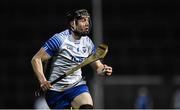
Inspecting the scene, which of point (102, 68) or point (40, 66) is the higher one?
point (40, 66)

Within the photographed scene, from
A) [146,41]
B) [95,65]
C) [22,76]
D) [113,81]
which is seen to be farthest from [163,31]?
[95,65]

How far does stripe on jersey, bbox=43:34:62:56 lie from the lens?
10375 mm

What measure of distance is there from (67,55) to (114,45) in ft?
51.3

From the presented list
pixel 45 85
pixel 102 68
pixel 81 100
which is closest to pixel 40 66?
pixel 45 85

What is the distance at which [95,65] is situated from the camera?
35.4ft

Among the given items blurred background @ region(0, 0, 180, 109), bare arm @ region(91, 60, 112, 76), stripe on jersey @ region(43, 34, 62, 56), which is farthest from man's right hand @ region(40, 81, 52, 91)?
blurred background @ region(0, 0, 180, 109)

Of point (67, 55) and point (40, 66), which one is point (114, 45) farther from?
point (40, 66)

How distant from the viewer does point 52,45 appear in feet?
34.1

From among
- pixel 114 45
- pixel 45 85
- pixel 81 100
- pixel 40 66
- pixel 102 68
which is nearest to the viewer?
pixel 45 85

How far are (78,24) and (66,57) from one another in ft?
1.38

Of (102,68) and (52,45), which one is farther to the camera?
(102,68)

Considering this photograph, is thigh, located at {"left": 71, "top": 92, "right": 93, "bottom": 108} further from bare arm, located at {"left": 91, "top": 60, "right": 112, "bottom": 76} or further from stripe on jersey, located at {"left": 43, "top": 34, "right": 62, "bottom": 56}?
stripe on jersey, located at {"left": 43, "top": 34, "right": 62, "bottom": 56}

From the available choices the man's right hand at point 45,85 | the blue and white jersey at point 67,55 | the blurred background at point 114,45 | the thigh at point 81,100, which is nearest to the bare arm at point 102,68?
the blue and white jersey at point 67,55

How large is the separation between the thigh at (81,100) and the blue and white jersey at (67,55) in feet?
0.58
